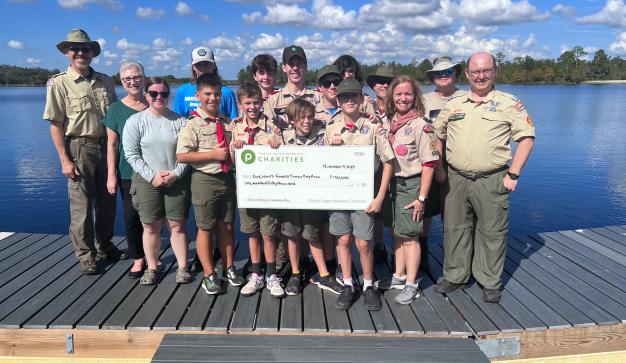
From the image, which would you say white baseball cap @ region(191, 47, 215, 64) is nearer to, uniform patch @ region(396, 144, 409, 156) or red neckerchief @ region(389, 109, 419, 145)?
red neckerchief @ region(389, 109, 419, 145)

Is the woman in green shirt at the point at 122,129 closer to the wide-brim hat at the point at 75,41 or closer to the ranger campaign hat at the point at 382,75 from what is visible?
the wide-brim hat at the point at 75,41

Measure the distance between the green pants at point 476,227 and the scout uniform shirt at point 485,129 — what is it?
14 centimetres

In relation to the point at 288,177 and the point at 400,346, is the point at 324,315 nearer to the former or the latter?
the point at 400,346

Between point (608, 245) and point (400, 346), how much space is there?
140 inches

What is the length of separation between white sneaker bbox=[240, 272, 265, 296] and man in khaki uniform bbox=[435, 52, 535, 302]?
1.62 metres

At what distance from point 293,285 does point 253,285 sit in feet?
1.17

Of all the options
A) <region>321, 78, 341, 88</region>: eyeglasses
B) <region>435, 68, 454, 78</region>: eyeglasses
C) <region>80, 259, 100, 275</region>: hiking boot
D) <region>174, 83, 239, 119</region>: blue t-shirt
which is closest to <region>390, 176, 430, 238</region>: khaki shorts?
<region>321, 78, 341, 88</region>: eyeglasses

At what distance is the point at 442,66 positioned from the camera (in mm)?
4262

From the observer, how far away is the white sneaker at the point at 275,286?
4.04m

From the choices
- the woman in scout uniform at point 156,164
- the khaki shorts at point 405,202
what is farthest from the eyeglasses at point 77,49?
the khaki shorts at point 405,202

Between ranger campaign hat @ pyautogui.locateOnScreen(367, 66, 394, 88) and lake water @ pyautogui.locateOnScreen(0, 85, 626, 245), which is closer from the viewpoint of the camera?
ranger campaign hat @ pyautogui.locateOnScreen(367, 66, 394, 88)

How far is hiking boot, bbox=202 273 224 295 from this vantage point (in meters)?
4.07

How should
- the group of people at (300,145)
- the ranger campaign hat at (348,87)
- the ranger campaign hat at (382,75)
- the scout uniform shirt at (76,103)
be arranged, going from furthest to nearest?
the ranger campaign hat at (382,75), the scout uniform shirt at (76,103), the group of people at (300,145), the ranger campaign hat at (348,87)

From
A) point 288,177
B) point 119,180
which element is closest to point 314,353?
point 288,177
